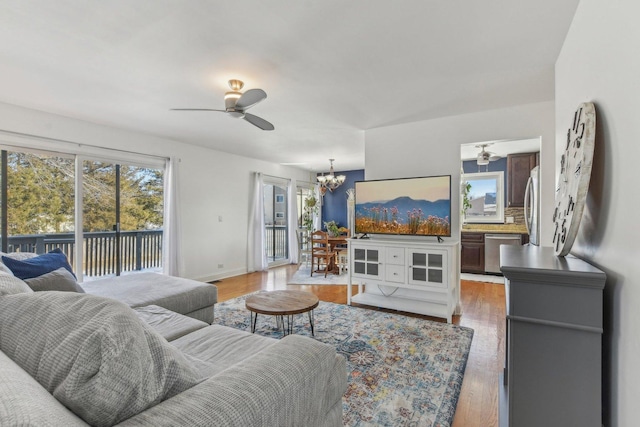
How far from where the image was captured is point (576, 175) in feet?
3.98

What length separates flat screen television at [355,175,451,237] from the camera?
3568mm

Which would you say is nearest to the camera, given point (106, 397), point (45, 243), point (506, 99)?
point (106, 397)

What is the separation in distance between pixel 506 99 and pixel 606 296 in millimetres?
2633

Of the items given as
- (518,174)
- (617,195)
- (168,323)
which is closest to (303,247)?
(518,174)

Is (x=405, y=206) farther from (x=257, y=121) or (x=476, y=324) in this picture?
(x=257, y=121)

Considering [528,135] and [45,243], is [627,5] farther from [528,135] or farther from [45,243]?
[45,243]

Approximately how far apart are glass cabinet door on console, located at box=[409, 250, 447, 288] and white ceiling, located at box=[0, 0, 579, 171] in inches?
65.5

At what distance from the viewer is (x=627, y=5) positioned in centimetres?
97

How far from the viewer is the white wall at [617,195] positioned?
902 mm

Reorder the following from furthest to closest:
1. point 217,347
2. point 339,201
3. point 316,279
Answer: point 339,201 → point 316,279 → point 217,347

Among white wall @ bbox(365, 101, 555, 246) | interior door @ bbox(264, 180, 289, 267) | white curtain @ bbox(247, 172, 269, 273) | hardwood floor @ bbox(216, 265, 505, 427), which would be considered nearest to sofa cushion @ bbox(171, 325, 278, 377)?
hardwood floor @ bbox(216, 265, 505, 427)

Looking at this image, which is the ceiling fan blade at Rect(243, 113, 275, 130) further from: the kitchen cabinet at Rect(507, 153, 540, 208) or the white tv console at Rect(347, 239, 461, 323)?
the kitchen cabinet at Rect(507, 153, 540, 208)

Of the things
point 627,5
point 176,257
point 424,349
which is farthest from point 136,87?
point 424,349

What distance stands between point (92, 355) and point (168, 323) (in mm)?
1442
